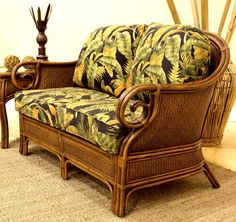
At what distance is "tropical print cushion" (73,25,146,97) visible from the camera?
7.75ft

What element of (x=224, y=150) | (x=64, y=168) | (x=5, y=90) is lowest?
(x=224, y=150)

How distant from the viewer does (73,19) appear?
162 inches

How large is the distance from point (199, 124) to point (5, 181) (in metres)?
1.17

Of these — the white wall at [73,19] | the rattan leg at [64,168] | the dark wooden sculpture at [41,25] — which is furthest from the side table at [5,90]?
the rattan leg at [64,168]

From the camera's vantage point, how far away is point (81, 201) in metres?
1.92

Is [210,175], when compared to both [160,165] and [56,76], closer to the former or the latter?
[160,165]

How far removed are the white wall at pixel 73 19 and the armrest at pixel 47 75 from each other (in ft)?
2.04

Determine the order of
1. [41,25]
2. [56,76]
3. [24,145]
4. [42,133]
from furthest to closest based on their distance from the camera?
[41,25], [56,76], [24,145], [42,133]

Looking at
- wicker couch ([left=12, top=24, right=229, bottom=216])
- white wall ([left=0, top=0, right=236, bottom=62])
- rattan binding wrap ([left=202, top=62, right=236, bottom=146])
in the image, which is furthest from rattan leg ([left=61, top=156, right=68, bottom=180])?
→ white wall ([left=0, top=0, right=236, bottom=62])

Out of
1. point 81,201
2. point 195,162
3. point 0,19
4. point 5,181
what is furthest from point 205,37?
point 0,19

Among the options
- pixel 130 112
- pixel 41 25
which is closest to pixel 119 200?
pixel 130 112

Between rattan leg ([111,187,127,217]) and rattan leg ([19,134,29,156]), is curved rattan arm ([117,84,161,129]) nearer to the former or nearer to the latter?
rattan leg ([111,187,127,217])

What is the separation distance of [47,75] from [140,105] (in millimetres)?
1251

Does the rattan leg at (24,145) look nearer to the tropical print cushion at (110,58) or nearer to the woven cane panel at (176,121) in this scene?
the tropical print cushion at (110,58)
